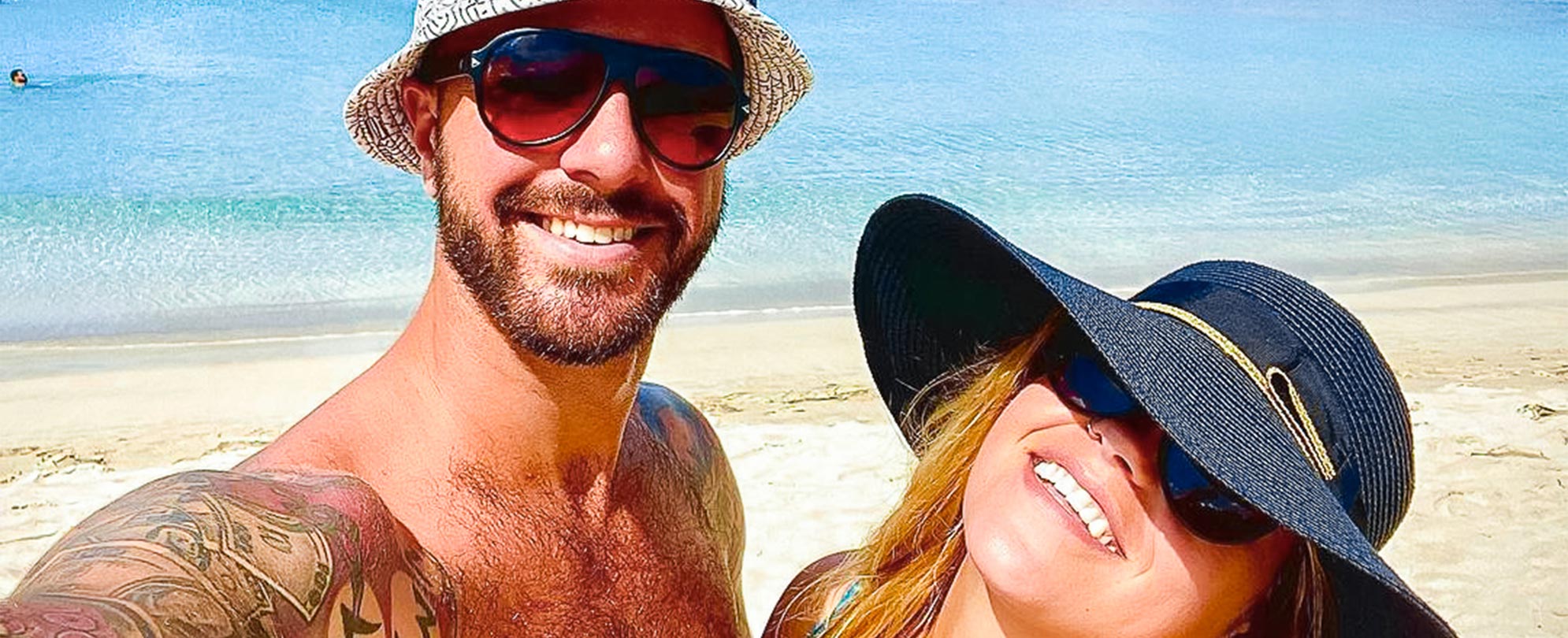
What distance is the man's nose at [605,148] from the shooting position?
7.82 ft

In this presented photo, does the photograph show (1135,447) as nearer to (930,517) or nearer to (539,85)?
(930,517)

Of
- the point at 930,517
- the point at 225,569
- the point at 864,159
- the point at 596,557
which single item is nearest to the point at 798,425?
the point at 930,517

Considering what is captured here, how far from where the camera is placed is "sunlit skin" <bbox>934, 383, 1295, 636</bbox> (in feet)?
7.45

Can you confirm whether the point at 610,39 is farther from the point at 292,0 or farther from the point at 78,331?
the point at 292,0

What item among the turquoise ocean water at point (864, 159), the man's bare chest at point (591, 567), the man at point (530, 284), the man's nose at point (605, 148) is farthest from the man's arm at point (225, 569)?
the turquoise ocean water at point (864, 159)

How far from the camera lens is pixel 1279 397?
222cm

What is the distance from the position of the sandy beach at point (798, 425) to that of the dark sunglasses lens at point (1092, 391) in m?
3.46

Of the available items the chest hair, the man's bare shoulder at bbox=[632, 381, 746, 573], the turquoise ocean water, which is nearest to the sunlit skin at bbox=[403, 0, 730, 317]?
the chest hair

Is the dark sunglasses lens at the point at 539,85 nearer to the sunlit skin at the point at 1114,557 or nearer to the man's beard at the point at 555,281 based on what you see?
the man's beard at the point at 555,281

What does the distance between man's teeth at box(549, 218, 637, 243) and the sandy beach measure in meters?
3.51

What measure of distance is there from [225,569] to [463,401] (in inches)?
36.3

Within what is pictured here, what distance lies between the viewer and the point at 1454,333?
33.2 ft

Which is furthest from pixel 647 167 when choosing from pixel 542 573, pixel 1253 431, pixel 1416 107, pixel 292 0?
pixel 292 0

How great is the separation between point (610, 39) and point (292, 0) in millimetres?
31188
